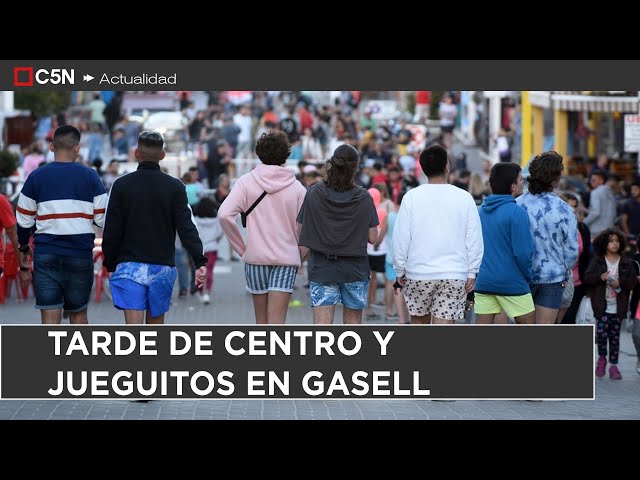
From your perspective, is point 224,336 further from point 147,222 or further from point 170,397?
point 147,222

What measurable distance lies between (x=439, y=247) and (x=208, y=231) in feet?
31.2

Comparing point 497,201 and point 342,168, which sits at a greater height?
point 342,168

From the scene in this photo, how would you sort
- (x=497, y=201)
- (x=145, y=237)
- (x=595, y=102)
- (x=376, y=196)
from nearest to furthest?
1. (x=145, y=237)
2. (x=497, y=201)
3. (x=376, y=196)
4. (x=595, y=102)

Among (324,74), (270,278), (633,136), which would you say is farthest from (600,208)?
(324,74)

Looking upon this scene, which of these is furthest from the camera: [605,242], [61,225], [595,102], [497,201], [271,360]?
[595,102]

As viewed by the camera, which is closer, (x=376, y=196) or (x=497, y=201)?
(x=497, y=201)

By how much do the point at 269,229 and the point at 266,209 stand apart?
0.16 metres

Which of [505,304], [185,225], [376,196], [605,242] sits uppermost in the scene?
[376,196]

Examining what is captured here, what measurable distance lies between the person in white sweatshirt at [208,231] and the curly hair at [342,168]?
858 cm

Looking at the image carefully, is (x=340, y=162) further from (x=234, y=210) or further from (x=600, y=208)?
(x=600, y=208)

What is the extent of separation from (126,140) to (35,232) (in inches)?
1143

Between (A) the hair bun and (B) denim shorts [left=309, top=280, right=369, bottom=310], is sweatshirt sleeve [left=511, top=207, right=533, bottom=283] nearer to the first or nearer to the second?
(B) denim shorts [left=309, top=280, right=369, bottom=310]

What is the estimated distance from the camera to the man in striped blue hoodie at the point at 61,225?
9.73m

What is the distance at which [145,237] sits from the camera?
31.4 ft
